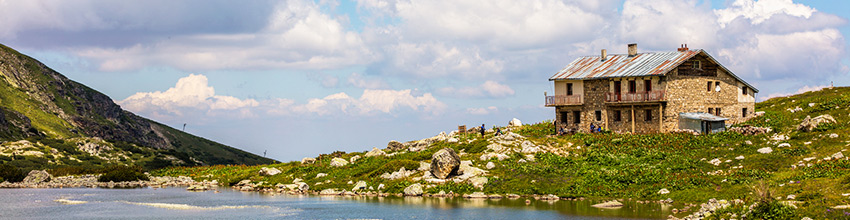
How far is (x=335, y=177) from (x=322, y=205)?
1425 cm

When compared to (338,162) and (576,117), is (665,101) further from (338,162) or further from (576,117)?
(338,162)

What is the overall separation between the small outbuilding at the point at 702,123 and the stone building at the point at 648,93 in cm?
79

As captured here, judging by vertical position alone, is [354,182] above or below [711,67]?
below

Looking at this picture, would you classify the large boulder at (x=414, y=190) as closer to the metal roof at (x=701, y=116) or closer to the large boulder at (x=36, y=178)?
the metal roof at (x=701, y=116)

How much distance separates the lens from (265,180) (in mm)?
73312

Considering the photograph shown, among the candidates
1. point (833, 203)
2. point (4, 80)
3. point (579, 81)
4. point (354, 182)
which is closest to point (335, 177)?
point (354, 182)

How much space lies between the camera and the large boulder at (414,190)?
58.7m

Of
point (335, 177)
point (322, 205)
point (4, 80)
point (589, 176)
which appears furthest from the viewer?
point (4, 80)

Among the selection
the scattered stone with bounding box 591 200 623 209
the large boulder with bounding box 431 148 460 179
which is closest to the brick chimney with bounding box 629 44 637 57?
the large boulder with bounding box 431 148 460 179

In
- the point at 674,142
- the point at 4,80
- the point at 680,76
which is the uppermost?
the point at 4,80

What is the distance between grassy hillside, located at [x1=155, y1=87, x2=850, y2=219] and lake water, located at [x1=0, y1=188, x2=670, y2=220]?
3.65 metres

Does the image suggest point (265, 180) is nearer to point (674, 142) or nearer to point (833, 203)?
point (674, 142)

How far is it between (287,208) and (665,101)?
128 feet

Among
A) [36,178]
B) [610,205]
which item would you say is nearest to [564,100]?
[610,205]
